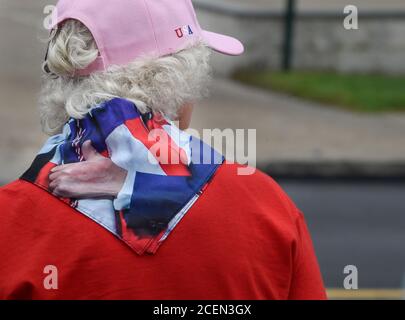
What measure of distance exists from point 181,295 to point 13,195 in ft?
1.19

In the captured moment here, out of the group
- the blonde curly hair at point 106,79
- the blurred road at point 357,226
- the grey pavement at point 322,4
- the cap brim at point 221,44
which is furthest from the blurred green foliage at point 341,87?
the blonde curly hair at point 106,79

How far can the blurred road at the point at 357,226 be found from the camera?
7332mm

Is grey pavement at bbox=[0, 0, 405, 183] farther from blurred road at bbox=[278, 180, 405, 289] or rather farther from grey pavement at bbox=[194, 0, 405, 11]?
grey pavement at bbox=[194, 0, 405, 11]

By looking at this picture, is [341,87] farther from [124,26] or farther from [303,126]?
[124,26]

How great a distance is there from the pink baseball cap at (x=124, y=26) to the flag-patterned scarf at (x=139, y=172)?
0.34 ft

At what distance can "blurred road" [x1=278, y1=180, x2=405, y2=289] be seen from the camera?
7.33 metres

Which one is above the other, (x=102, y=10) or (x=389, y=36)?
(x=389, y=36)

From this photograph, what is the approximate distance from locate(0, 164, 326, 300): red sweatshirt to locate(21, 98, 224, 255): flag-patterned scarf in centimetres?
2

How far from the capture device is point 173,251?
2.01 metres

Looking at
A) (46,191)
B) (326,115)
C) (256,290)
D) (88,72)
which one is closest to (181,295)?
(256,290)

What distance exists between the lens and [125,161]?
6.56ft
